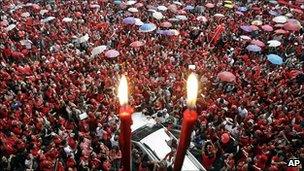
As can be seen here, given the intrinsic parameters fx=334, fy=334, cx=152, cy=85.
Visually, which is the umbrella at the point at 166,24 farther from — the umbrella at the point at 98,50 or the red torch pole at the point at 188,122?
the red torch pole at the point at 188,122

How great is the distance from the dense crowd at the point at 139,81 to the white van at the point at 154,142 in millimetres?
385

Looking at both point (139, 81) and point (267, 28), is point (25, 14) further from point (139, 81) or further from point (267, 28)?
point (267, 28)

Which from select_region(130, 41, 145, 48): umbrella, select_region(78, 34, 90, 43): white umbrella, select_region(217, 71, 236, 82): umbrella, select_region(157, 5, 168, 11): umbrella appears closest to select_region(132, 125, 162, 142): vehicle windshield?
select_region(217, 71, 236, 82): umbrella

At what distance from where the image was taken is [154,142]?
32.0 feet

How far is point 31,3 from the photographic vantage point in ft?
79.6

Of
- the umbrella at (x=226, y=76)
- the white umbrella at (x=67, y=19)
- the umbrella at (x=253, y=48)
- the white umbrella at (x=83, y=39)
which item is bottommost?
the white umbrella at (x=67, y=19)

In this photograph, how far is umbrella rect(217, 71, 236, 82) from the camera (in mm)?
14172

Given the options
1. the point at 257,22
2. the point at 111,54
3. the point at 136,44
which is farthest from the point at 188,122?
the point at 257,22

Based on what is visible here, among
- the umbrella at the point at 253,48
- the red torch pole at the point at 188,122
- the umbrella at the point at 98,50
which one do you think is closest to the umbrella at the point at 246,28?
the umbrella at the point at 253,48

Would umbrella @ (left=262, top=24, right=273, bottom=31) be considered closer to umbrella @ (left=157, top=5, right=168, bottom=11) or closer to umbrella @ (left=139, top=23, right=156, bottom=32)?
umbrella @ (left=157, top=5, right=168, bottom=11)

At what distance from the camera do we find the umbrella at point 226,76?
14172 millimetres

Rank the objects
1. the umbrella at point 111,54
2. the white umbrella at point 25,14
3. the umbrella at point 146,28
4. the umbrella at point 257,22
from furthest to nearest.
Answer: the white umbrella at point 25,14
the umbrella at point 257,22
the umbrella at point 146,28
the umbrella at point 111,54

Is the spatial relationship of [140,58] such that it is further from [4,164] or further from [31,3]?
[31,3]

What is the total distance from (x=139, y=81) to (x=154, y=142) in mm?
4487
